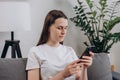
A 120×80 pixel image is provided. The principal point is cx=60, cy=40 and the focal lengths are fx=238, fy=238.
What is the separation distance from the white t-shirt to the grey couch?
0.12m

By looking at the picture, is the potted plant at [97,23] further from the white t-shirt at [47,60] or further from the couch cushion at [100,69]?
the white t-shirt at [47,60]

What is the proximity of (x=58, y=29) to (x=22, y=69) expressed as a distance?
421mm

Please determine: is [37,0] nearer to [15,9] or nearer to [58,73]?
[15,9]

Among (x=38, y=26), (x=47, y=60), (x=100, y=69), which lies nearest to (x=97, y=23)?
(x=38, y=26)

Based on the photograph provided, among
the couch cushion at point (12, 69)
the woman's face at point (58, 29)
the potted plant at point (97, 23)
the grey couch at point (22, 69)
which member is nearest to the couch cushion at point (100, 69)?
the grey couch at point (22, 69)

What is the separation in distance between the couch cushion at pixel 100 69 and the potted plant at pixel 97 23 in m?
0.68

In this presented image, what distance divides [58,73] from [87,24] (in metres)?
1.31

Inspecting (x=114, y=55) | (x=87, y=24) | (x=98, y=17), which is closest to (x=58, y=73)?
(x=87, y=24)

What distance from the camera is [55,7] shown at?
9.84 ft

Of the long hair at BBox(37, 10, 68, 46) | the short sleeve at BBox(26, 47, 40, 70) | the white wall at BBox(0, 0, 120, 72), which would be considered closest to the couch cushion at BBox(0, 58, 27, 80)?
the short sleeve at BBox(26, 47, 40, 70)

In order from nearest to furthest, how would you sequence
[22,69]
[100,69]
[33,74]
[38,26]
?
1. [33,74]
2. [22,69]
3. [100,69]
4. [38,26]

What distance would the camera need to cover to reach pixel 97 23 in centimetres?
308

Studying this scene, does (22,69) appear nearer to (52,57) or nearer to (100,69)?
(52,57)

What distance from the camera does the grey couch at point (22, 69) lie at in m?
1.80
